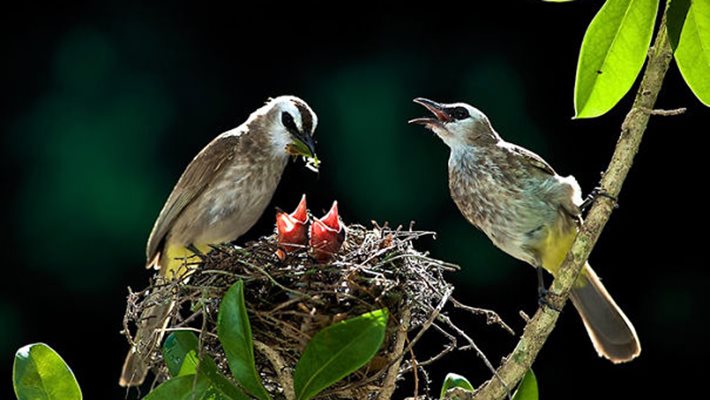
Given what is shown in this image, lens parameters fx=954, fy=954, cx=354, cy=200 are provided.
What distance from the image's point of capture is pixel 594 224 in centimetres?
160

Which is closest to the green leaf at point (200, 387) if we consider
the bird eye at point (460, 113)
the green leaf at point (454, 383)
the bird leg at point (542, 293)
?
the green leaf at point (454, 383)

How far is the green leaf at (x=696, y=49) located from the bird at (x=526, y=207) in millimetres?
799

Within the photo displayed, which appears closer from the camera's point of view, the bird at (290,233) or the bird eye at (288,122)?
the bird at (290,233)

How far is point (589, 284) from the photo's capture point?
252 centimetres

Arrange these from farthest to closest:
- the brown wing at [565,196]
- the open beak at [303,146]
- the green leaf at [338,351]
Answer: the open beak at [303,146]
the brown wing at [565,196]
the green leaf at [338,351]

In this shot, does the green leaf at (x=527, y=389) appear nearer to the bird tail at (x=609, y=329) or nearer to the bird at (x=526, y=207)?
the bird at (x=526, y=207)

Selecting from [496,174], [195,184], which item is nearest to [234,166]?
[195,184]

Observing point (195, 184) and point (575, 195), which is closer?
point (575, 195)

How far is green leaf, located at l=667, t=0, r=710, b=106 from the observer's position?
4.83 feet

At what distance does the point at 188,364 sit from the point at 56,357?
22cm

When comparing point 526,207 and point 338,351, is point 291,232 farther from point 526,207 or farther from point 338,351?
point 526,207

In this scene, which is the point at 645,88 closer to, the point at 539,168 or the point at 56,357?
the point at 539,168

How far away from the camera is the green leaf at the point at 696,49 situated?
1.47 metres

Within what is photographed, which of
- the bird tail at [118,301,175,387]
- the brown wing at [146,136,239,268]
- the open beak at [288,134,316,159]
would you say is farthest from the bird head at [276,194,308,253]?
the brown wing at [146,136,239,268]
